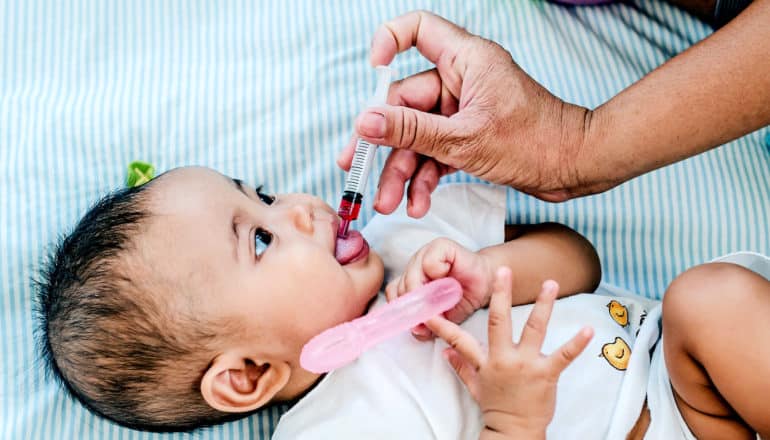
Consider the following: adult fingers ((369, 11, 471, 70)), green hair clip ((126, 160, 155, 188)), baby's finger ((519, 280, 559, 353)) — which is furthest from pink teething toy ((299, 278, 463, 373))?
green hair clip ((126, 160, 155, 188))

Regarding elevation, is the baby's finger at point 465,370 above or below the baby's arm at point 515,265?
below

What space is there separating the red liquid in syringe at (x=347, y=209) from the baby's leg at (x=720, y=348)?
46 cm

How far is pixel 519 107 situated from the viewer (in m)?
1.13

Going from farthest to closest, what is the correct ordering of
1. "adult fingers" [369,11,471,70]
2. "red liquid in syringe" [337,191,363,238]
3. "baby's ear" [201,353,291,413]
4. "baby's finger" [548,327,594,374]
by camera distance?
"adult fingers" [369,11,471,70] → "red liquid in syringe" [337,191,363,238] → "baby's ear" [201,353,291,413] → "baby's finger" [548,327,594,374]

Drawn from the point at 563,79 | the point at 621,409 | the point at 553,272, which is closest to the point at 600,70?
the point at 563,79

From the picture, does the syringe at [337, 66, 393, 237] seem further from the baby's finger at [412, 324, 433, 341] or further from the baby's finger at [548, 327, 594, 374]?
the baby's finger at [548, 327, 594, 374]

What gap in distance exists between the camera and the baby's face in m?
0.99

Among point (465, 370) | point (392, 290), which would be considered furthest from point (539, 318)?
point (392, 290)

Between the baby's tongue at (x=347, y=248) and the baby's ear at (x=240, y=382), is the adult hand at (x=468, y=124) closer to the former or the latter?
the baby's tongue at (x=347, y=248)

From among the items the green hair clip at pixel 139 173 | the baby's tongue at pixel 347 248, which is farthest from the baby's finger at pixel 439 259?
the green hair clip at pixel 139 173

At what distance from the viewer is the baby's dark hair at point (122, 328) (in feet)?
3.19

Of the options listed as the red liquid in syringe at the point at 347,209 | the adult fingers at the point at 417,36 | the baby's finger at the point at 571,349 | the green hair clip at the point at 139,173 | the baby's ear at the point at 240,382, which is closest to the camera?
the baby's finger at the point at 571,349

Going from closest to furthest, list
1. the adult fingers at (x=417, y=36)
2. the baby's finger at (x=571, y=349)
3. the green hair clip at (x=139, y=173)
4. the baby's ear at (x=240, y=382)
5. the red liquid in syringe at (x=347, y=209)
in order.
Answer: the baby's finger at (x=571, y=349), the baby's ear at (x=240, y=382), the red liquid in syringe at (x=347, y=209), the adult fingers at (x=417, y=36), the green hair clip at (x=139, y=173)

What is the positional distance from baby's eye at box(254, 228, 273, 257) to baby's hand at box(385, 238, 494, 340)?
202mm
